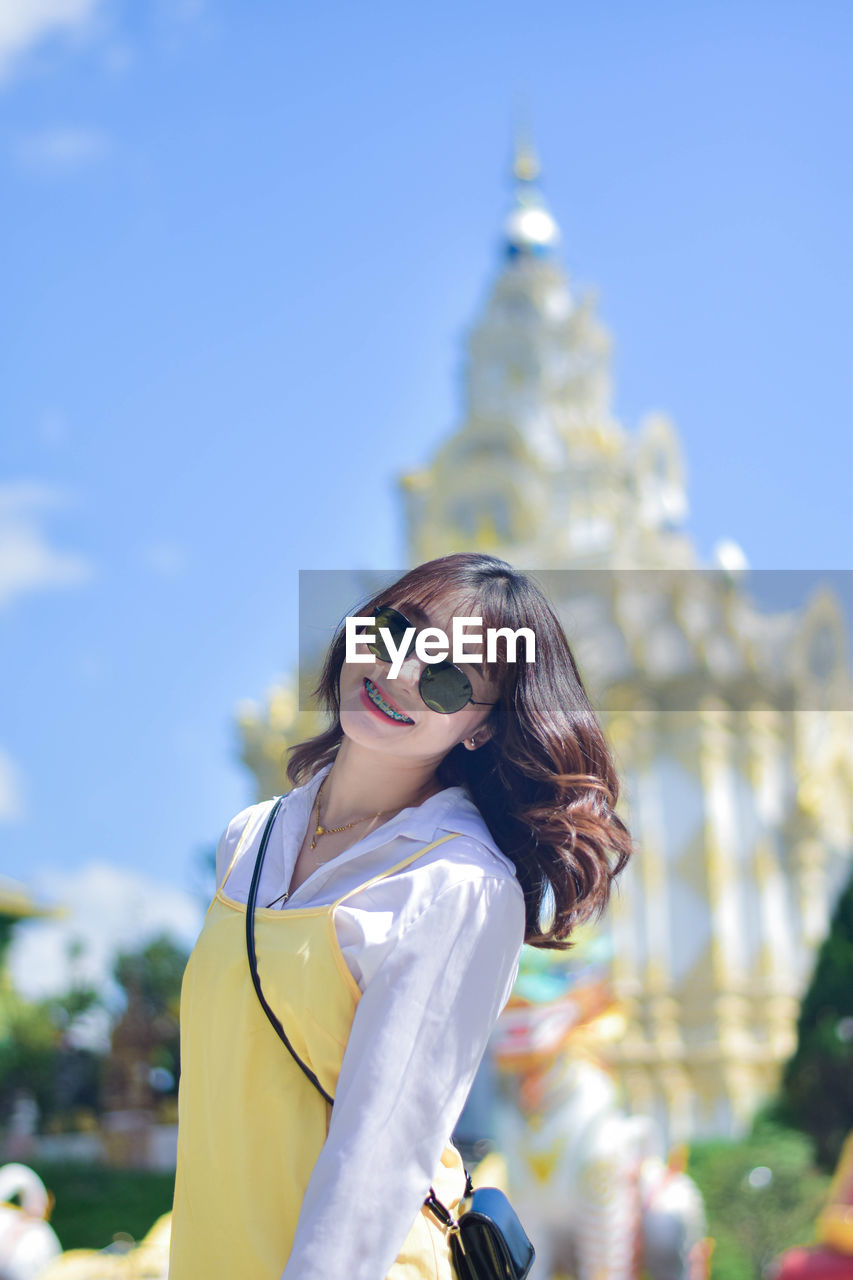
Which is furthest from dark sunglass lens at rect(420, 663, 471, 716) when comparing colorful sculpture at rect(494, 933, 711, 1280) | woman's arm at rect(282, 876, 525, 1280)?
colorful sculpture at rect(494, 933, 711, 1280)

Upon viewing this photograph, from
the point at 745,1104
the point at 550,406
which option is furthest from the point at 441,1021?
the point at 550,406

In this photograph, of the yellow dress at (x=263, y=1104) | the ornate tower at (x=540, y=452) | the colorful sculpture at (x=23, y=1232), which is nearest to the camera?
the yellow dress at (x=263, y=1104)

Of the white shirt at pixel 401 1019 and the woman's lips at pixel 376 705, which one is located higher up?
the woman's lips at pixel 376 705

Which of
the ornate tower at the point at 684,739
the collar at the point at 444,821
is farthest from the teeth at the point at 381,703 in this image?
the ornate tower at the point at 684,739

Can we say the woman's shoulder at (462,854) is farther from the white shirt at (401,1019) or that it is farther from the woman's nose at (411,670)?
the woman's nose at (411,670)

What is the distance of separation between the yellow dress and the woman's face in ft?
0.67

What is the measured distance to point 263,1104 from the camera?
65.6 inches

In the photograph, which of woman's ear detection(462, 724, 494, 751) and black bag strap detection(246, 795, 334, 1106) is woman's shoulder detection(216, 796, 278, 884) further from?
woman's ear detection(462, 724, 494, 751)

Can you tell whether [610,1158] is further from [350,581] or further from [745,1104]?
[745,1104]

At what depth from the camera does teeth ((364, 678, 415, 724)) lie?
6.24 feet

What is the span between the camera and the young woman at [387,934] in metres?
1.55

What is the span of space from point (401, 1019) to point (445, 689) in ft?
1.60

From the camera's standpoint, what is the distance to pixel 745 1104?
1730cm

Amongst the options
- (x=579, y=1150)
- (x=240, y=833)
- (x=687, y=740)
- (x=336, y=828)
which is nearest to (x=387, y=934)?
(x=336, y=828)
